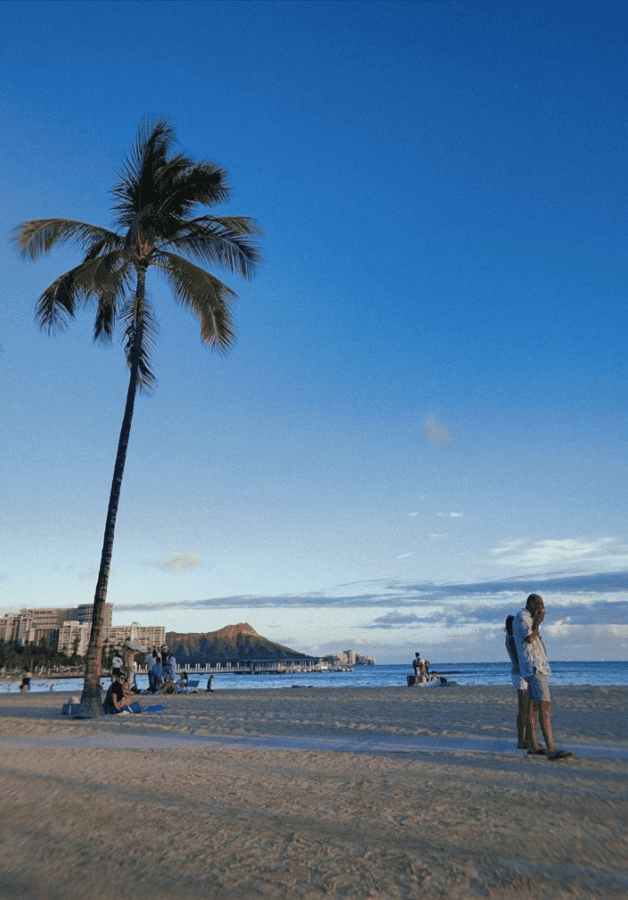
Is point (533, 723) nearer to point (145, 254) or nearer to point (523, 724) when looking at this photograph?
point (523, 724)

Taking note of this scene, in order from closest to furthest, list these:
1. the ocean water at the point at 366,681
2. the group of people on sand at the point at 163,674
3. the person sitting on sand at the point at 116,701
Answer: the person sitting on sand at the point at 116,701
the group of people on sand at the point at 163,674
the ocean water at the point at 366,681

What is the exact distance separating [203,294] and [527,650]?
10997 millimetres

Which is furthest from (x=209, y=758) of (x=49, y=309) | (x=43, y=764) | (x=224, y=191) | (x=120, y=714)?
(x=224, y=191)

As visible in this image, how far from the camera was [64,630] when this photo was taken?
556ft

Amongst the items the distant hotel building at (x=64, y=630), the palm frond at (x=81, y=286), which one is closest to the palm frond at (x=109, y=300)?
the palm frond at (x=81, y=286)

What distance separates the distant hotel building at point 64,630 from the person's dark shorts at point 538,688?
13389 cm

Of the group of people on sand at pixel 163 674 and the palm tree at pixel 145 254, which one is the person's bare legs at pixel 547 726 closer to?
the palm tree at pixel 145 254

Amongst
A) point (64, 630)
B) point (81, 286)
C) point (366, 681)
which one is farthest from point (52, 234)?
point (64, 630)

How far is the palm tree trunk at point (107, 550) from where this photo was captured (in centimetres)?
1210

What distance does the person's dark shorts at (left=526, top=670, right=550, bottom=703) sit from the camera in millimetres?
6438

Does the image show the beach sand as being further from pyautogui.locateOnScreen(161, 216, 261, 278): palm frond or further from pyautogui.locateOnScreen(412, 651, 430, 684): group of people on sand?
pyautogui.locateOnScreen(412, 651, 430, 684): group of people on sand

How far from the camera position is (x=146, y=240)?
48.2 ft

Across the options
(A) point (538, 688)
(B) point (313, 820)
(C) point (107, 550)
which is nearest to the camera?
(B) point (313, 820)

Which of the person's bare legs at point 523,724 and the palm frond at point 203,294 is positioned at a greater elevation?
the palm frond at point 203,294
